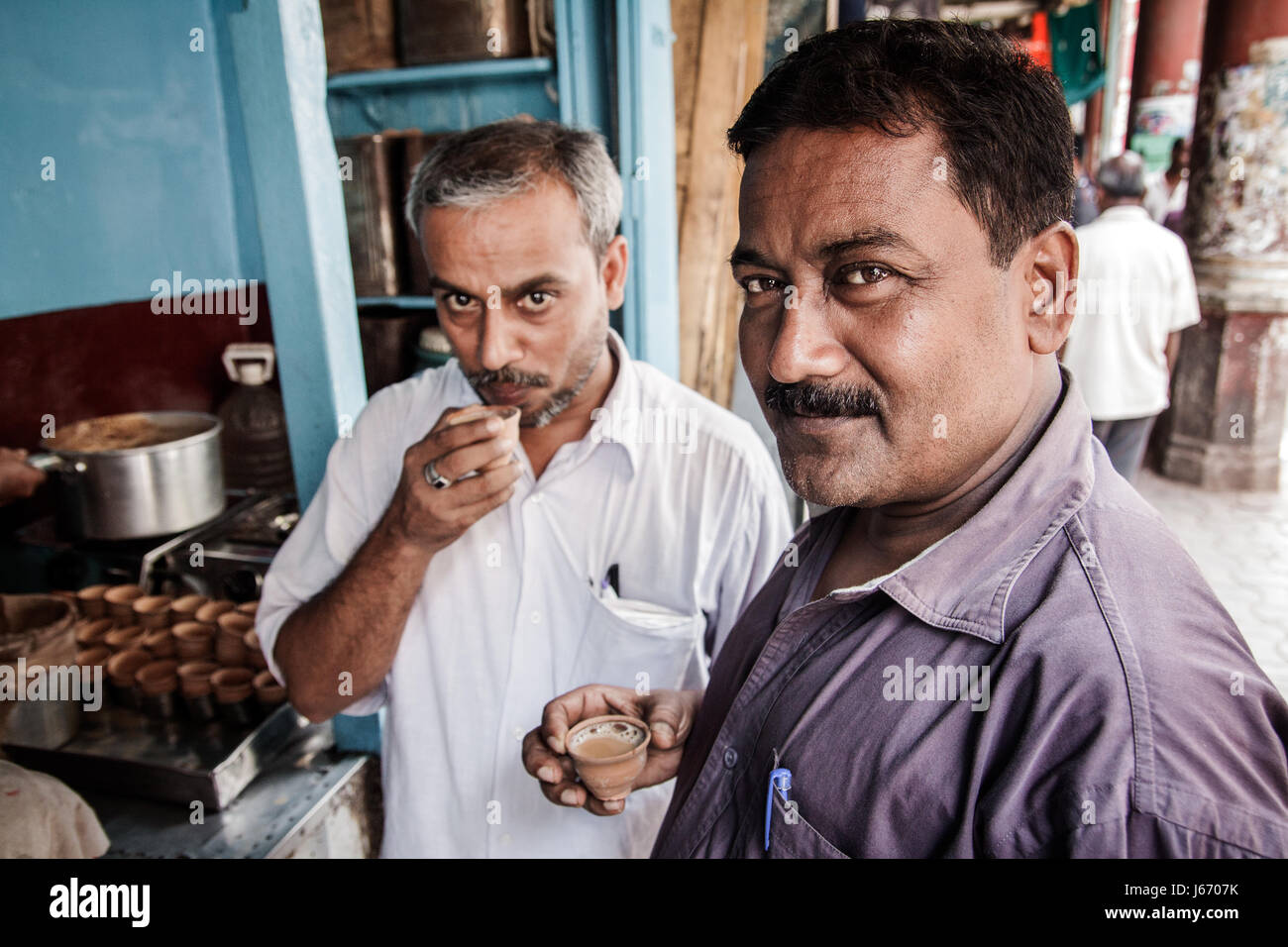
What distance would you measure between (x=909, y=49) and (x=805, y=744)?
91 cm

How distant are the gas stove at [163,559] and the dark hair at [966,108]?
2.32m

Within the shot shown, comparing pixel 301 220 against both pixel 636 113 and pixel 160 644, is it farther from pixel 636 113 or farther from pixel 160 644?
pixel 160 644

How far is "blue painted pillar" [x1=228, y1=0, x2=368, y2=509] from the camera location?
1949mm

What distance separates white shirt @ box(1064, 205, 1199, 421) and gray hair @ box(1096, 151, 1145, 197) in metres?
0.10

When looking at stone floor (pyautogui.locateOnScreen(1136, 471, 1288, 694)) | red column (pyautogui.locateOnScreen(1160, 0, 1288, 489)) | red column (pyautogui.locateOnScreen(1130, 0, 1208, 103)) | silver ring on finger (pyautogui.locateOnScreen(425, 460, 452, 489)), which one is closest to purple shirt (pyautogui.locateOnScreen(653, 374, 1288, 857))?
silver ring on finger (pyautogui.locateOnScreen(425, 460, 452, 489))

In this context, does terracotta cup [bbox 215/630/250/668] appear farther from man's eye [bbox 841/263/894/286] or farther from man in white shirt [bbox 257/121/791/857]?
man's eye [bbox 841/263/894/286]

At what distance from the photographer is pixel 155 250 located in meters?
1.88

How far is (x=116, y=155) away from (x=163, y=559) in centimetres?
144

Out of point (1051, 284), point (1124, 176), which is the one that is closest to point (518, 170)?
point (1051, 284)

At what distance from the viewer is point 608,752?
4.79 feet

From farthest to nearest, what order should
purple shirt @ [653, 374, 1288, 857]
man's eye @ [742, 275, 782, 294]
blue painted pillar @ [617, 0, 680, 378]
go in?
1. blue painted pillar @ [617, 0, 680, 378]
2. man's eye @ [742, 275, 782, 294]
3. purple shirt @ [653, 374, 1288, 857]

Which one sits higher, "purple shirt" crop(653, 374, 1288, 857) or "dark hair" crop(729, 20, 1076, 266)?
"dark hair" crop(729, 20, 1076, 266)

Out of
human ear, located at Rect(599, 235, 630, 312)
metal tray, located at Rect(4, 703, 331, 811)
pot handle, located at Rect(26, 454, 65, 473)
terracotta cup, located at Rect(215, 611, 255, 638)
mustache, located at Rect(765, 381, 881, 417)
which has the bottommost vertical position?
metal tray, located at Rect(4, 703, 331, 811)
